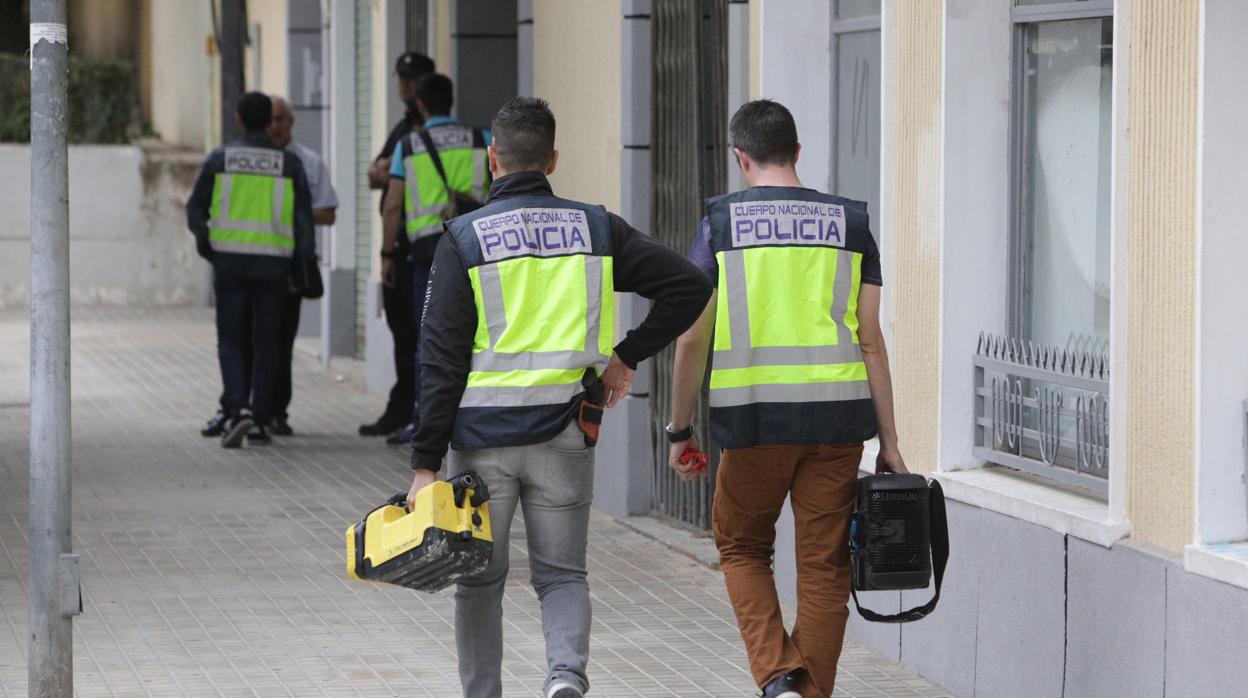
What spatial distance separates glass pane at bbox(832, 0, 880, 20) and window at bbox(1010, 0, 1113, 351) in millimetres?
1089

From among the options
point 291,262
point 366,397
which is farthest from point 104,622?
point 366,397

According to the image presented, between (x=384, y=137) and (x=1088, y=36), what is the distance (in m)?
9.40

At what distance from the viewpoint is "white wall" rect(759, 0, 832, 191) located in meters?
8.26

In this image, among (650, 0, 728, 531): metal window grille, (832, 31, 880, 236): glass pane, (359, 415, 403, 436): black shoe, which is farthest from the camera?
(359, 415, 403, 436): black shoe

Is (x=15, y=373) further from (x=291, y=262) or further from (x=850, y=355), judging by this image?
(x=850, y=355)

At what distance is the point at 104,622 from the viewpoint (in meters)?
7.80

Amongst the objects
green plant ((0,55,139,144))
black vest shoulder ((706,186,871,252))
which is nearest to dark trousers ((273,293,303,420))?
black vest shoulder ((706,186,871,252))

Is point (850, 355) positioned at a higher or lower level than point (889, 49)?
lower

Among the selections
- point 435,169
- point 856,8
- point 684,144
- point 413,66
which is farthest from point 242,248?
point 856,8

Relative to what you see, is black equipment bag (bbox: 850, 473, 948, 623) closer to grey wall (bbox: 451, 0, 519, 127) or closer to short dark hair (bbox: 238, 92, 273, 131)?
short dark hair (bbox: 238, 92, 273, 131)

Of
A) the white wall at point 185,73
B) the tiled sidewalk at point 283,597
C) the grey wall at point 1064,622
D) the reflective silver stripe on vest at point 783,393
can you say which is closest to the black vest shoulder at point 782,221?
the reflective silver stripe on vest at point 783,393

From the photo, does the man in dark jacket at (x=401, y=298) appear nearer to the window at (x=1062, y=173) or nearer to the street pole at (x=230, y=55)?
the street pole at (x=230, y=55)

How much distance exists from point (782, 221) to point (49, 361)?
83.1 inches

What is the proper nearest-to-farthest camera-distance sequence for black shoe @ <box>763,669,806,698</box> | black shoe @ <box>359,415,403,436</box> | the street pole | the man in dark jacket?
black shoe @ <box>763,669,806,698</box> → the man in dark jacket → black shoe @ <box>359,415,403,436</box> → the street pole
